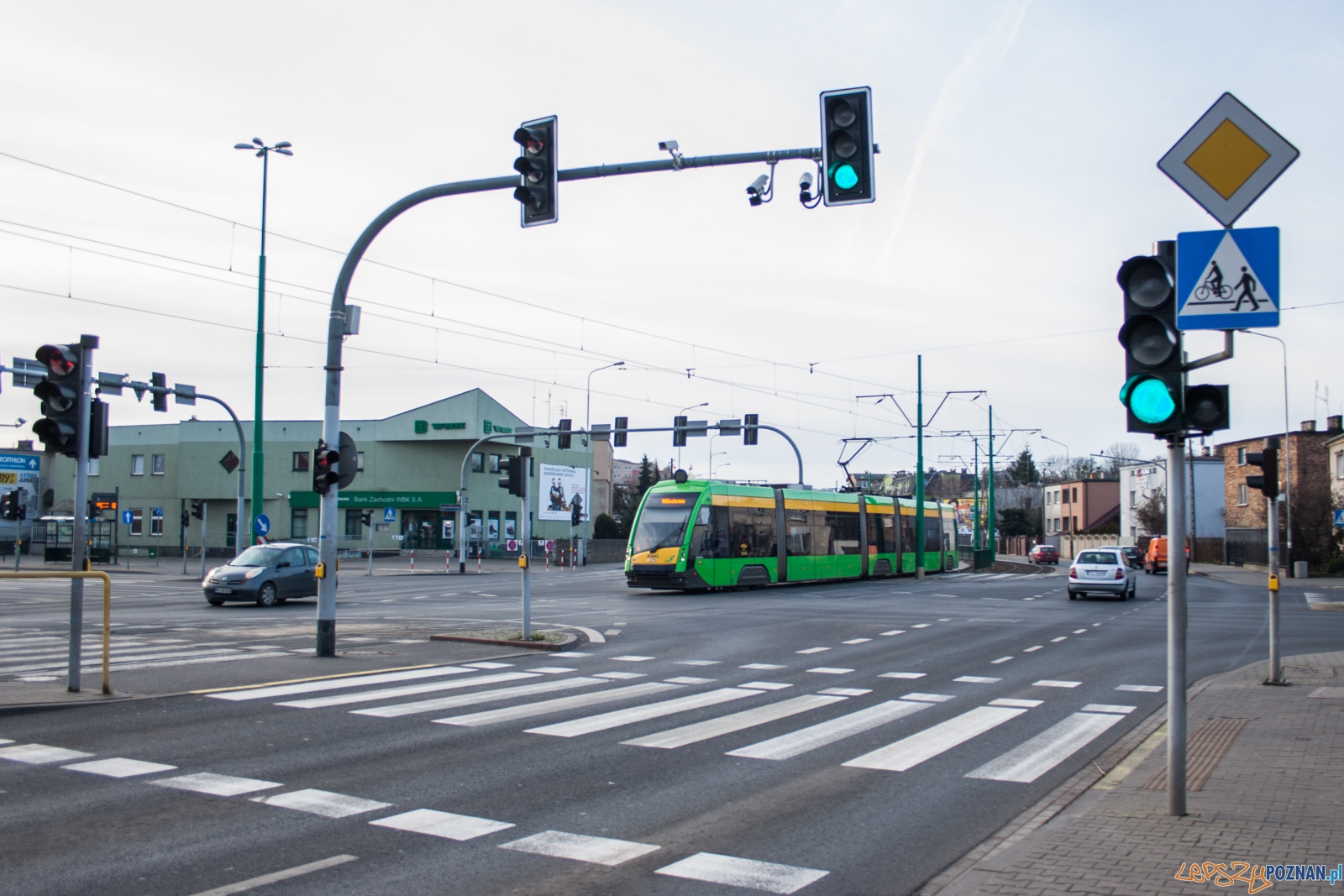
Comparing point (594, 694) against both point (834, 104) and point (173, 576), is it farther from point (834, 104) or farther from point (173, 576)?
point (173, 576)

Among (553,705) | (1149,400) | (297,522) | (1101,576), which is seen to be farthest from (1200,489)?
(1149,400)

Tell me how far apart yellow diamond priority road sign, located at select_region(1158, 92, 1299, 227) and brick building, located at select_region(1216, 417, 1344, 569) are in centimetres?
4298

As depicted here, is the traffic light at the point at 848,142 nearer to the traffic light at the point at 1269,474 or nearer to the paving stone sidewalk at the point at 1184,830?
the paving stone sidewalk at the point at 1184,830

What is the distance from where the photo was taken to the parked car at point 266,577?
25719 mm

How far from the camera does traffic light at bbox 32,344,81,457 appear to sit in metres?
11.2

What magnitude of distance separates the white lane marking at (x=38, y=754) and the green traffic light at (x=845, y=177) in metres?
7.94

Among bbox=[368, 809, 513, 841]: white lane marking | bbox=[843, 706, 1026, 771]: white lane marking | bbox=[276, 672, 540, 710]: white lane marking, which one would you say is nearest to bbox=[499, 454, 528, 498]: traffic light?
bbox=[276, 672, 540, 710]: white lane marking

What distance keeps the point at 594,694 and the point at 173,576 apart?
121 ft

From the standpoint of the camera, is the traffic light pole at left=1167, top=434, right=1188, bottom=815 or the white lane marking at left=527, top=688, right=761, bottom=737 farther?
the white lane marking at left=527, top=688, right=761, bottom=737

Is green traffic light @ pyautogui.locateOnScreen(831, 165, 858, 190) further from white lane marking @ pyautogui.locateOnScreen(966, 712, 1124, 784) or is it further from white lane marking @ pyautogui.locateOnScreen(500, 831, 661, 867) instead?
white lane marking @ pyautogui.locateOnScreen(500, 831, 661, 867)

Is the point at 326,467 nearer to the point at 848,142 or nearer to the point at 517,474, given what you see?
the point at 517,474

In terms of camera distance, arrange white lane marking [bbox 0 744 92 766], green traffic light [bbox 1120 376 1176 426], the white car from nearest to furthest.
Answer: green traffic light [bbox 1120 376 1176 426]
white lane marking [bbox 0 744 92 766]
the white car

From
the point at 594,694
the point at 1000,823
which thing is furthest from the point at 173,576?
the point at 1000,823

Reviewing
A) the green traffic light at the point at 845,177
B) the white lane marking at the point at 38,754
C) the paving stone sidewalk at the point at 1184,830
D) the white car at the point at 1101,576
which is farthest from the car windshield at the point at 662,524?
the white lane marking at the point at 38,754
